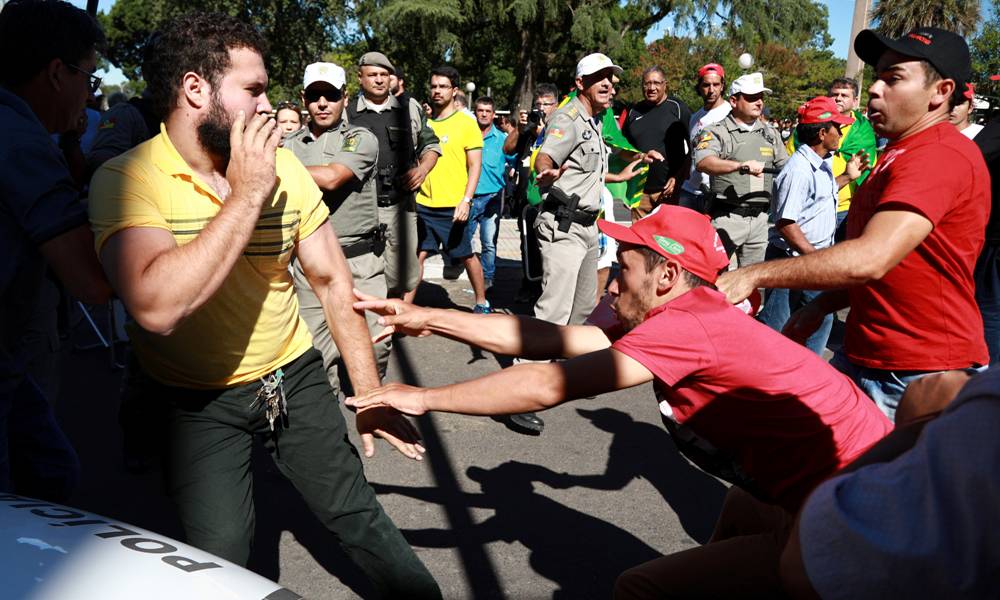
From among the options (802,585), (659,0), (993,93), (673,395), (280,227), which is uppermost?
(659,0)

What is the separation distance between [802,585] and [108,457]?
447cm

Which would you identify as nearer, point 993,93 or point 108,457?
point 108,457

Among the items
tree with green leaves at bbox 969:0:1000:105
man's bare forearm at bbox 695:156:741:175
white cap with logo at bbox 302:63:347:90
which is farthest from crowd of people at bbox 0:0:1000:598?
tree with green leaves at bbox 969:0:1000:105

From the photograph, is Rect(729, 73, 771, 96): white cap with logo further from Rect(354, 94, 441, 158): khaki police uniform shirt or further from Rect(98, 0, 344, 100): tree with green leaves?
Rect(98, 0, 344, 100): tree with green leaves

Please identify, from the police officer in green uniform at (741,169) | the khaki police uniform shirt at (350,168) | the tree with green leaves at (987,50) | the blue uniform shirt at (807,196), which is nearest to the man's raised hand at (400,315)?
the khaki police uniform shirt at (350,168)

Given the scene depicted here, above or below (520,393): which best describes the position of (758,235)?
below

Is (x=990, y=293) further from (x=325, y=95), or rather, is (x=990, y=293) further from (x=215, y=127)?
(x=325, y=95)

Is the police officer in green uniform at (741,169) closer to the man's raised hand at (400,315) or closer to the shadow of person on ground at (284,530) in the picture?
the shadow of person on ground at (284,530)

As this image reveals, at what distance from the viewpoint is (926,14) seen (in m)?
33.6

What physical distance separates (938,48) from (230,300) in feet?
8.21

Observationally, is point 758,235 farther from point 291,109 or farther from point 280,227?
point 280,227

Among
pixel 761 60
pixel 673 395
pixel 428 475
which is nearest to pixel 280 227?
pixel 673 395

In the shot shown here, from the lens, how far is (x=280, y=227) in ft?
8.52

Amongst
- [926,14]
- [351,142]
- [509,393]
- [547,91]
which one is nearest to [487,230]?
[547,91]
